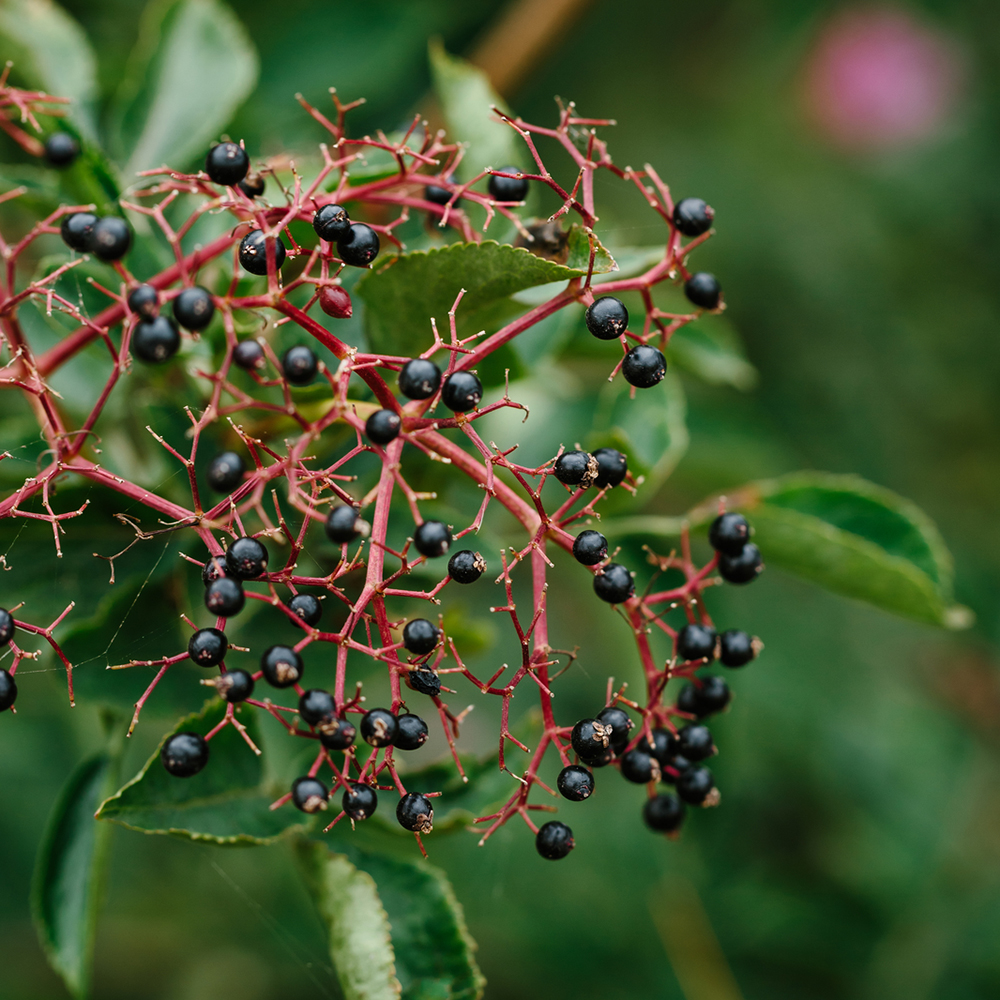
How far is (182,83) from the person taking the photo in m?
1.56

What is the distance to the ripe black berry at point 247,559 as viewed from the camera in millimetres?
870

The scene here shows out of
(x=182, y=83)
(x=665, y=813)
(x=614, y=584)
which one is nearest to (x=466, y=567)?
(x=614, y=584)

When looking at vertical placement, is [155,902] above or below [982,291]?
below

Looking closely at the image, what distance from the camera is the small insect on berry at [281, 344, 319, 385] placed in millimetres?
936

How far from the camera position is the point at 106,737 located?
125 centimetres

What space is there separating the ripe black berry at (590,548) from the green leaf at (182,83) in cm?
96

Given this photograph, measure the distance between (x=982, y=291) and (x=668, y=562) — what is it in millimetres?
2752

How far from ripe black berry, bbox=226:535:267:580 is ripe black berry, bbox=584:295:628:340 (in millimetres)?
381

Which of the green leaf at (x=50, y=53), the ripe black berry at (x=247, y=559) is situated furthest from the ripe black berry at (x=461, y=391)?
the green leaf at (x=50, y=53)

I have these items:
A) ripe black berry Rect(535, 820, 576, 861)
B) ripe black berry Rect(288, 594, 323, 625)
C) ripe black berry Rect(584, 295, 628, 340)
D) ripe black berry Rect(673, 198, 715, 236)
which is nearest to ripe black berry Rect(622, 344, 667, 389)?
ripe black berry Rect(584, 295, 628, 340)

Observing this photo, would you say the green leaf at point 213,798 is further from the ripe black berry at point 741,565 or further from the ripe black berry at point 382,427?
the ripe black berry at point 741,565

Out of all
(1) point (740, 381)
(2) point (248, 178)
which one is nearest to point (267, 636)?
(2) point (248, 178)

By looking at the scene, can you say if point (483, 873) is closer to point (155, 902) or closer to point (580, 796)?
point (155, 902)

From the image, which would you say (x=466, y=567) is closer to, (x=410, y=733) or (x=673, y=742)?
(x=410, y=733)
